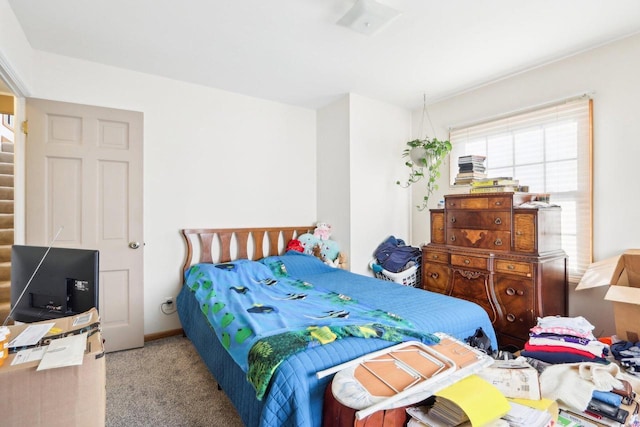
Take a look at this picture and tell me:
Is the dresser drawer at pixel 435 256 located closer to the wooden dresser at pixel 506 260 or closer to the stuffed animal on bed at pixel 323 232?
the wooden dresser at pixel 506 260

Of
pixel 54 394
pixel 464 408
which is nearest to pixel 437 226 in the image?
pixel 464 408

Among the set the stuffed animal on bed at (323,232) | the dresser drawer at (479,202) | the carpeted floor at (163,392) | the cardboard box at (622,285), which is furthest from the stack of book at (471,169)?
the carpeted floor at (163,392)

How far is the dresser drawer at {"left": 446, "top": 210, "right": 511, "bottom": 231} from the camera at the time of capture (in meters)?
2.59

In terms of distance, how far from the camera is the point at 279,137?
3.75 meters

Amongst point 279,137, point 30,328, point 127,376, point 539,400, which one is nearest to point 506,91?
point 279,137

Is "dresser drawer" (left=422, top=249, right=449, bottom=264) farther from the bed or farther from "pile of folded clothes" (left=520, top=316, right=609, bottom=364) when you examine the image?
"pile of folded clothes" (left=520, top=316, right=609, bottom=364)

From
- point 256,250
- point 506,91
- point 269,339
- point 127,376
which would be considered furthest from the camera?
point 256,250

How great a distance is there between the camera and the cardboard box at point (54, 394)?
0.94 m

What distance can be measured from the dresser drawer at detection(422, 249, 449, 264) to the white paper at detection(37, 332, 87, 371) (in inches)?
109

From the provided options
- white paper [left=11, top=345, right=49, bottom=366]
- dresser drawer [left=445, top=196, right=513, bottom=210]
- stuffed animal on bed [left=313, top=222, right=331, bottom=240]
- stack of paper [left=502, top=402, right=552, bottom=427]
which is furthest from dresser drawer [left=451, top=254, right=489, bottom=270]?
white paper [left=11, top=345, right=49, bottom=366]

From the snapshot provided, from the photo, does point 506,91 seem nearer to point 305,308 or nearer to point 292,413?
point 305,308

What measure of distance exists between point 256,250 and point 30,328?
2.29 m

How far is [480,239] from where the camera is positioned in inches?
109

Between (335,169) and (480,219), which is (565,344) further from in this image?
(335,169)
